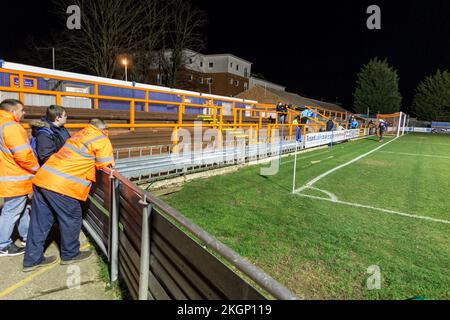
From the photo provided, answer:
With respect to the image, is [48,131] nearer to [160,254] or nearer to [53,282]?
[53,282]

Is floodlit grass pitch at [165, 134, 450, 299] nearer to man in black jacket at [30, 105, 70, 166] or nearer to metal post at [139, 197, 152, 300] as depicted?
metal post at [139, 197, 152, 300]

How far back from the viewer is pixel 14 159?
3541 mm

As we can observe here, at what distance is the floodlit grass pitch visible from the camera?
3.62 meters

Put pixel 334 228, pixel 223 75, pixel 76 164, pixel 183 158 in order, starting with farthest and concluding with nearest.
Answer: pixel 223 75
pixel 183 158
pixel 334 228
pixel 76 164

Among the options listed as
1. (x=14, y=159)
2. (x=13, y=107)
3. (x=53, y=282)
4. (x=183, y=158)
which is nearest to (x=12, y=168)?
(x=14, y=159)

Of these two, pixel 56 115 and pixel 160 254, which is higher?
pixel 56 115

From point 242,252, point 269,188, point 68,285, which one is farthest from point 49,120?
point 269,188

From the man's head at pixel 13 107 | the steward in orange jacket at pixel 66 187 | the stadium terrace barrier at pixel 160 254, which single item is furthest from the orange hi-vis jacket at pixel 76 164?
the man's head at pixel 13 107

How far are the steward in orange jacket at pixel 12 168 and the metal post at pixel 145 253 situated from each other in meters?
2.05

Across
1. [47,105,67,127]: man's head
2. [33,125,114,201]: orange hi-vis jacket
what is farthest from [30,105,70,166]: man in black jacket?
[33,125,114,201]: orange hi-vis jacket

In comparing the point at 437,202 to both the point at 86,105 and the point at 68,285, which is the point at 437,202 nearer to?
the point at 68,285

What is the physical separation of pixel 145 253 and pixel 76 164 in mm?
1498

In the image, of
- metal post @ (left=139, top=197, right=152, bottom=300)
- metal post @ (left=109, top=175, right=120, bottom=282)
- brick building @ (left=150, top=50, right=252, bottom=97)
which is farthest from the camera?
brick building @ (left=150, top=50, right=252, bottom=97)

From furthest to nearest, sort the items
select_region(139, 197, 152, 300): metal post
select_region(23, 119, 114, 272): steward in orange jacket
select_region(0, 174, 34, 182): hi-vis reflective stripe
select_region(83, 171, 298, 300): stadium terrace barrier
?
select_region(0, 174, 34, 182): hi-vis reflective stripe < select_region(23, 119, 114, 272): steward in orange jacket < select_region(139, 197, 152, 300): metal post < select_region(83, 171, 298, 300): stadium terrace barrier
